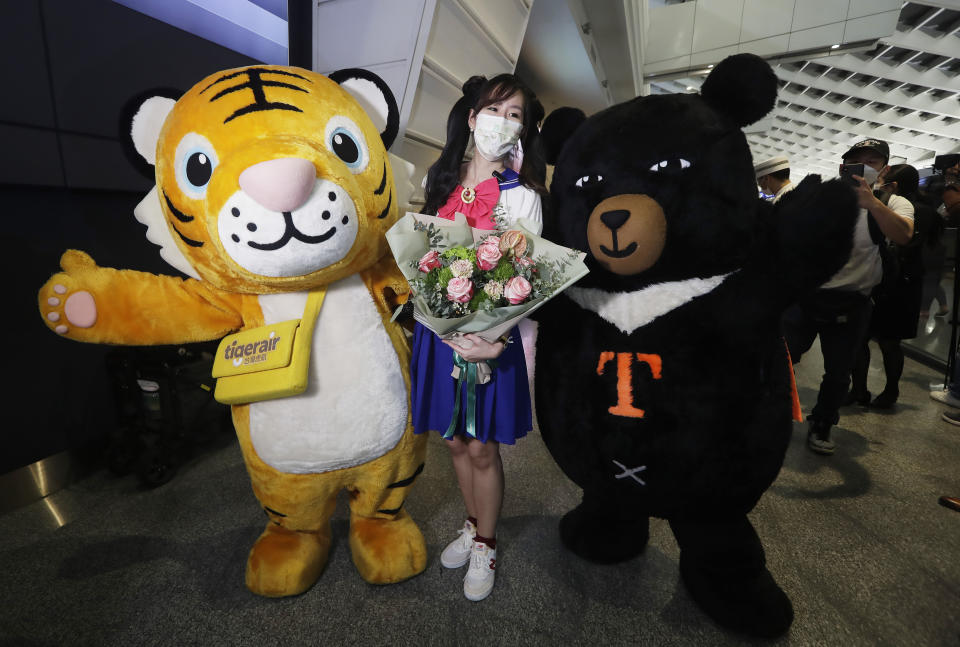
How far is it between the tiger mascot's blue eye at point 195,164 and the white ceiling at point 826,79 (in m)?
1.44

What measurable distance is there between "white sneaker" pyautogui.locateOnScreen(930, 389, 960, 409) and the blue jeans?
133 cm

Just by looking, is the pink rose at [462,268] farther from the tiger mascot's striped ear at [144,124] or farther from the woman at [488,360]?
the tiger mascot's striped ear at [144,124]

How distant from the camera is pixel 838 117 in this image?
14.3 m

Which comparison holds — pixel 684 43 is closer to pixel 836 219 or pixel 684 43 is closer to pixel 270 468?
pixel 836 219

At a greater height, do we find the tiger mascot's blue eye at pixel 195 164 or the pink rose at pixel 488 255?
the tiger mascot's blue eye at pixel 195 164

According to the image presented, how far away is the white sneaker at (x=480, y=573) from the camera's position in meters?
1.38

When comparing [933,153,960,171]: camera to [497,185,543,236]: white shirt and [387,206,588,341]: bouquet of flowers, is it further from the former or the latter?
[387,206,588,341]: bouquet of flowers

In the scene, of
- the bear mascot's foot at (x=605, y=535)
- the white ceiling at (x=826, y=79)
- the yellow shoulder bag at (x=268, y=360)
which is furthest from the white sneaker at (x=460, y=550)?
the white ceiling at (x=826, y=79)

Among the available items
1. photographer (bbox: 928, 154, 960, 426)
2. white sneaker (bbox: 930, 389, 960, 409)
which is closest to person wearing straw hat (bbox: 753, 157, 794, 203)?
photographer (bbox: 928, 154, 960, 426)

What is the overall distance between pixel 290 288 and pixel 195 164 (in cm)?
36

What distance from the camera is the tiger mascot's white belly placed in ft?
4.00

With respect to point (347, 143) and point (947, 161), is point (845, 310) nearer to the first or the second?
point (947, 161)

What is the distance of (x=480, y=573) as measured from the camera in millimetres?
1400

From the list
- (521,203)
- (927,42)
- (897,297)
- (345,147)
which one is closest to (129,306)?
(345,147)
